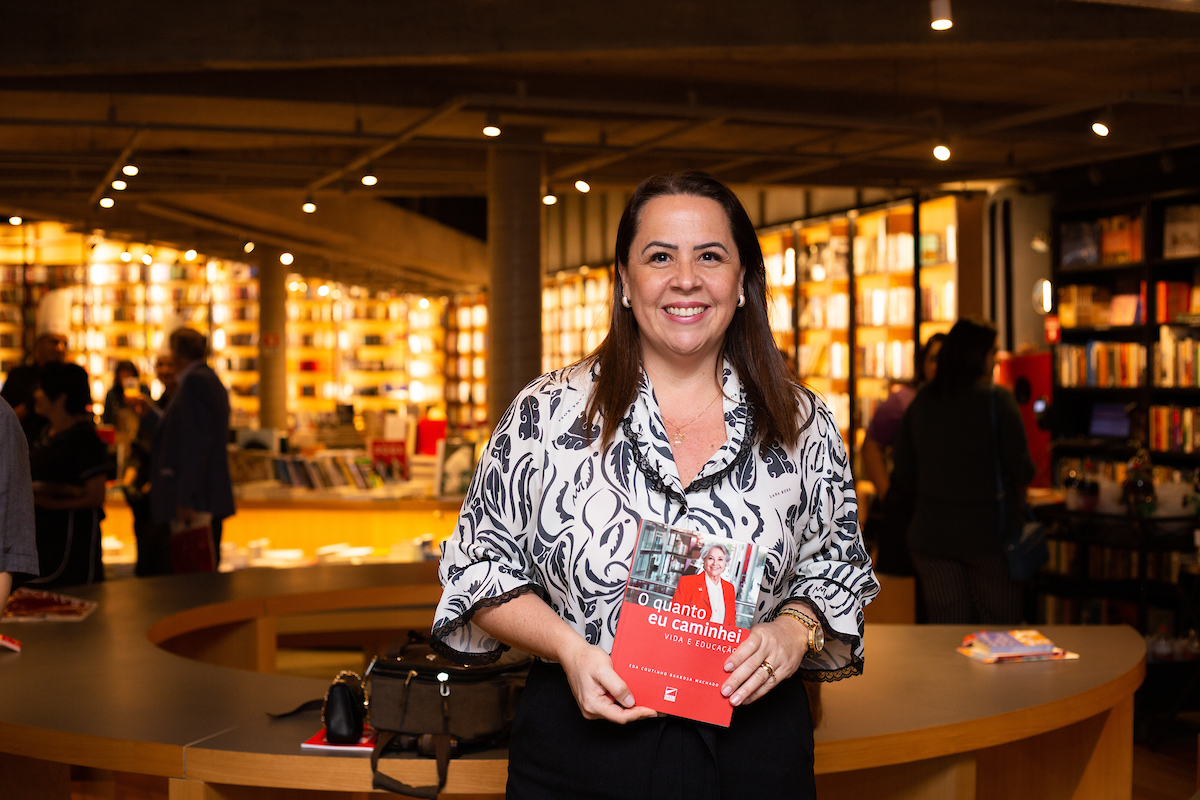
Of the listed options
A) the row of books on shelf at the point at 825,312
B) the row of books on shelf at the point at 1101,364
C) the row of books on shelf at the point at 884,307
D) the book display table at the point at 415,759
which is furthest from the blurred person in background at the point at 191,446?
the row of books on shelf at the point at 825,312

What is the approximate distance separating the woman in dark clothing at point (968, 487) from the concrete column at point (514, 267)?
4269mm

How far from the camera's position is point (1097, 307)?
761cm

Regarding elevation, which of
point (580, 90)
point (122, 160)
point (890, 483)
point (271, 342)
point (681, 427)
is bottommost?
point (890, 483)

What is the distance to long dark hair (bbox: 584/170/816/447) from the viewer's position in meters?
1.50

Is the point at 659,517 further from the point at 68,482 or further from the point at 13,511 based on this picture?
the point at 68,482

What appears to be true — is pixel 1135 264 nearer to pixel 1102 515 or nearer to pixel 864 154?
pixel 864 154

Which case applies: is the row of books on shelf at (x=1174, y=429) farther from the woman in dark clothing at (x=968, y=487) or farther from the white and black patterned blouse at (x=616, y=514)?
the white and black patterned blouse at (x=616, y=514)

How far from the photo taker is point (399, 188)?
35.9 feet

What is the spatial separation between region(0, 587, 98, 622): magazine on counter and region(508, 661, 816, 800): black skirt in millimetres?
2299

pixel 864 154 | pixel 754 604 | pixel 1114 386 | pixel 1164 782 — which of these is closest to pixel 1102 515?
pixel 1164 782

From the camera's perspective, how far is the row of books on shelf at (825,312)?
10.4 meters

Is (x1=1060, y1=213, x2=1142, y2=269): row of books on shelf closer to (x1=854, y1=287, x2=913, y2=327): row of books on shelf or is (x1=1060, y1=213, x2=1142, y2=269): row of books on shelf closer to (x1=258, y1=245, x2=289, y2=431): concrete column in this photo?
(x1=854, y1=287, x2=913, y2=327): row of books on shelf

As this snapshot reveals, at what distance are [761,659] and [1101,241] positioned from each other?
23.2ft

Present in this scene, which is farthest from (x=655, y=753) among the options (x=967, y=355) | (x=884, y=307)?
(x=884, y=307)
